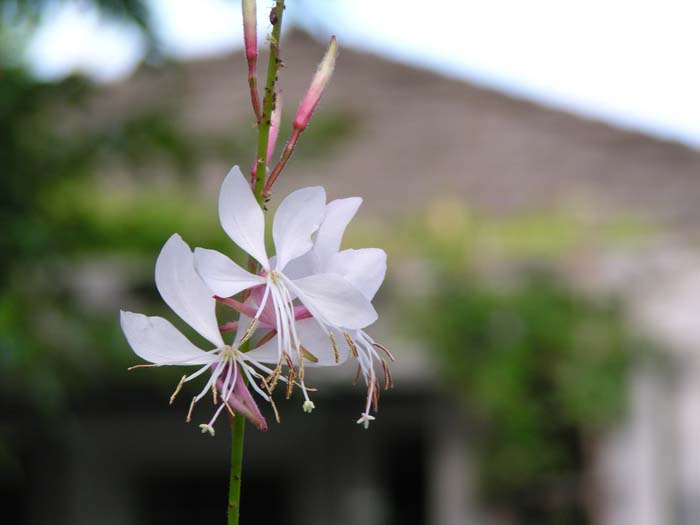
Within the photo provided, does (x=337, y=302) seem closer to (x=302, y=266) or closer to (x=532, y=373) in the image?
(x=302, y=266)

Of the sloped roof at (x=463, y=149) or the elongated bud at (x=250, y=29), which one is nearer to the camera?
the elongated bud at (x=250, y=29)

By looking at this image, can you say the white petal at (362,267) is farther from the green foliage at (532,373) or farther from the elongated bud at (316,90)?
the green foliage at (532,373)

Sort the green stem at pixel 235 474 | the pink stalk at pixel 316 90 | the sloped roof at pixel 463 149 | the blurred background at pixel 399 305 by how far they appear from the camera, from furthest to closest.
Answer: the sloped roof at pixel 463 149 < the blurred background at pixel 399 305 < the pink stalk at pixel 316 90 < the green stem at pixel 235 474

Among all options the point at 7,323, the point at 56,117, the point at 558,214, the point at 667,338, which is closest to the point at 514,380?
the point at 667,338

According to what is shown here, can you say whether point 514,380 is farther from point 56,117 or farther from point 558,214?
point 56,117

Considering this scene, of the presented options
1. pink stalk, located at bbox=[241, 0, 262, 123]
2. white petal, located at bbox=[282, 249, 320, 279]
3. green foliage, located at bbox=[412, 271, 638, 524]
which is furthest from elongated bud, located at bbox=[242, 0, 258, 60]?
green foliage, located at bbox=[412, 271, 638, 524]

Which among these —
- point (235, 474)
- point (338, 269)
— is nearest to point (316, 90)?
point (338, 269)

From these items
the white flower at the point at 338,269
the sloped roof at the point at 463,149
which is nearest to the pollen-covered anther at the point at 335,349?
the white flower at the point at 338,269

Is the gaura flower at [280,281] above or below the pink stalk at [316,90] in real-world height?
below
